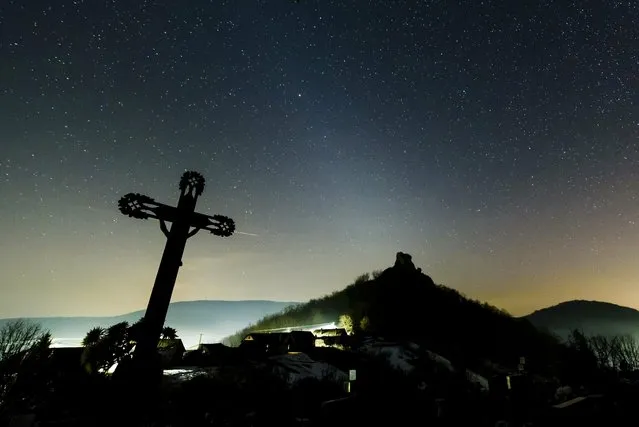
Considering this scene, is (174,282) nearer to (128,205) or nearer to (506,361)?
(128,205)

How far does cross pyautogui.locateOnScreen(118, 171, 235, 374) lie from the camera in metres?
7.60

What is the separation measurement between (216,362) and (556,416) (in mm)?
20133

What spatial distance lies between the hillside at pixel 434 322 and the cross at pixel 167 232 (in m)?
43.2

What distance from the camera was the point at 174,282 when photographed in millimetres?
8484

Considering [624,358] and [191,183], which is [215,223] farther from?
[624,358]

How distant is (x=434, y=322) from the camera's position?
2228 inches

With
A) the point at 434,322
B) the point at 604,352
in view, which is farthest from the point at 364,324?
the point at 604,352

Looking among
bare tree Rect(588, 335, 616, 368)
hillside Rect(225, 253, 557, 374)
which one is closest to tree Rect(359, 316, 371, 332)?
hillside Rect(225, 253, 557, 374)

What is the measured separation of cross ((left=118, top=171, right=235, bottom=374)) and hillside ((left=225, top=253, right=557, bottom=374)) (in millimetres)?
43176

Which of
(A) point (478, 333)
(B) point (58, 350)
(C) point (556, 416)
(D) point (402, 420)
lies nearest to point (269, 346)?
(B) point (58, 350)

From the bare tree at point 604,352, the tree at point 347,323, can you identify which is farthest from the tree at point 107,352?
the bare tree at point 604,352

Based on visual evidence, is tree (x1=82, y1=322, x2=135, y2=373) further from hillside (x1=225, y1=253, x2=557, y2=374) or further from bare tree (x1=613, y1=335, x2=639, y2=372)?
bare tree (x1=613, y1=335, x2=639, y2=372)

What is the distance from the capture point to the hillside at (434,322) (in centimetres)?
5255

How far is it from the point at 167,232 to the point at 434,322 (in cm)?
5640
